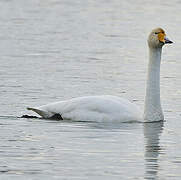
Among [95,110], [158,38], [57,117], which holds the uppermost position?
[158,38]

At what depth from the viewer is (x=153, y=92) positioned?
14.5m

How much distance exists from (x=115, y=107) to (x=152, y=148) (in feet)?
6.07

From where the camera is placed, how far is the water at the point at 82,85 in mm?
11047

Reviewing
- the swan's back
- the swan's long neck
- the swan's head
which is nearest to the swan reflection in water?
the swan's long neck

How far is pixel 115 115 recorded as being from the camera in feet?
46.1

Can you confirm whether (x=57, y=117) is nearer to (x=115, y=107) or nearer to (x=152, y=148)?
(x=115, y=107)

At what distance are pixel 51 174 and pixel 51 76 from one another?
27.1ft

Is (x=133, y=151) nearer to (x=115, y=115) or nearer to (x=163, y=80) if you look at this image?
(x=115, y=115)

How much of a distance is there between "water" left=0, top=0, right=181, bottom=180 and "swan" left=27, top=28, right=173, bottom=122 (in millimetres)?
175

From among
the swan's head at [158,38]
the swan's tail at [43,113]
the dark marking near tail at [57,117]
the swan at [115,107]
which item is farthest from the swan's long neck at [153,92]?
the swan's tail at [43,113]

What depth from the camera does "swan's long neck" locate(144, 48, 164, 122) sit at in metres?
14.4

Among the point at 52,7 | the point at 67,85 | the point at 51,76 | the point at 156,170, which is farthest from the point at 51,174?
the point at 52,7

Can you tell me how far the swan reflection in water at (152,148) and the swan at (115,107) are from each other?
24cm

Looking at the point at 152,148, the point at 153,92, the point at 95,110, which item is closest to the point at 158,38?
the point at 153,92
